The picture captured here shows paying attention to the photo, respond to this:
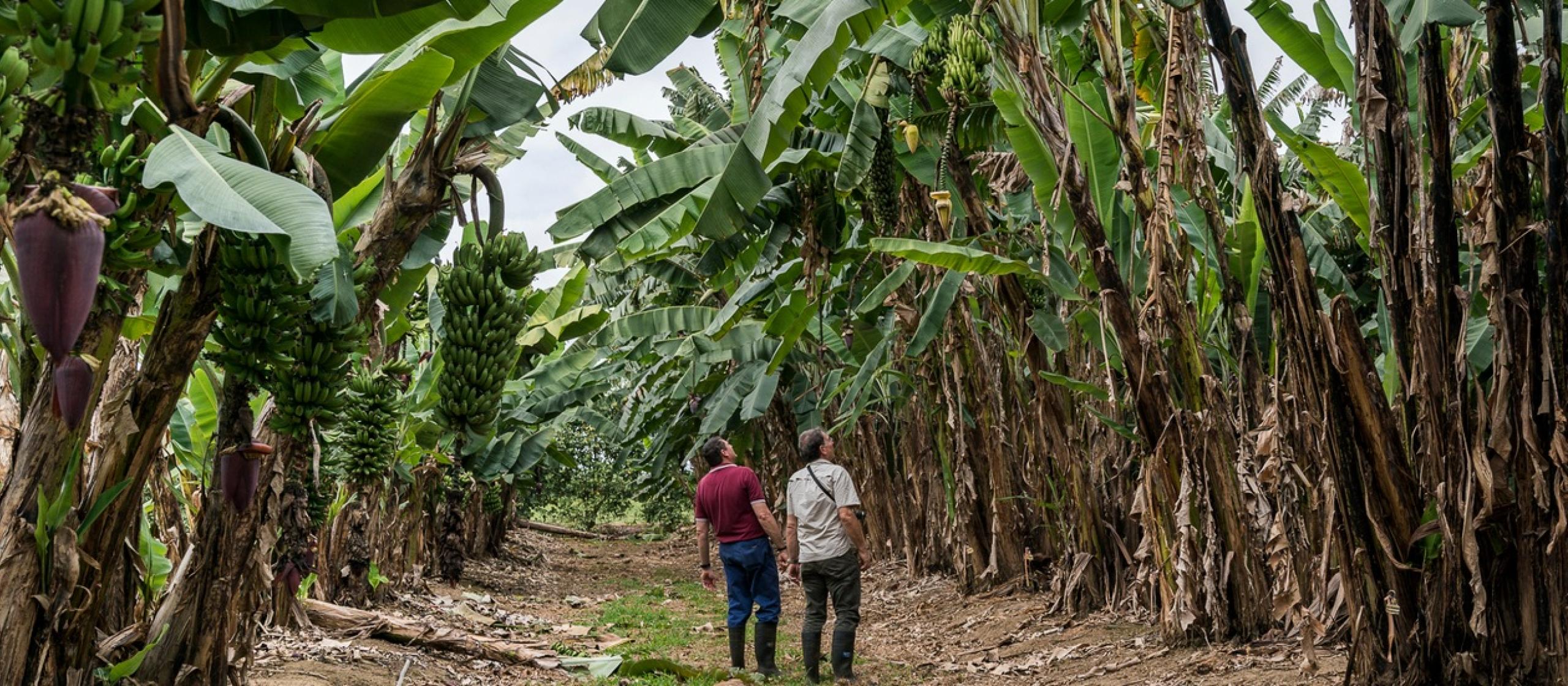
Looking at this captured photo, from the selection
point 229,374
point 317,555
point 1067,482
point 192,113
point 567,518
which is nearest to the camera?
point 192,113

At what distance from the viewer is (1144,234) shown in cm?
491

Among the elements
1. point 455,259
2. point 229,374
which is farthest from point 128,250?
point 455,259

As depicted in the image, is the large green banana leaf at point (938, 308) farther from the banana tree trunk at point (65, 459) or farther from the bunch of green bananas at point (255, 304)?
the banana tree trunk at point (65, 459)

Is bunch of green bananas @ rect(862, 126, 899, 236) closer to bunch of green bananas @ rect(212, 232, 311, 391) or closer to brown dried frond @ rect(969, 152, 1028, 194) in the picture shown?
brown dried frond @ rect(969, 152, 1028, 194)

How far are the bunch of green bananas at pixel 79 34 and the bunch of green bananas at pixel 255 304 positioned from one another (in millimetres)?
760

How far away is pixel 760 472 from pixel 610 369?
4.80 meters

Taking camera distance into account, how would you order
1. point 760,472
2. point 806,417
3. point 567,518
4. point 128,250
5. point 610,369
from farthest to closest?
1. point 567,518
2. point 760,472
3. point 610,369
4. point 806,417
5. point 128,250

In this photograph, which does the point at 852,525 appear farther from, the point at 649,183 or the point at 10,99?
the point at 10,99

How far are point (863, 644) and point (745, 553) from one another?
2.09 metres

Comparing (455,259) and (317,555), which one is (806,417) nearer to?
(317,555)

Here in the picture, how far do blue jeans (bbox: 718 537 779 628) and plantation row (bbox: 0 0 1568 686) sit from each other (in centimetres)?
131

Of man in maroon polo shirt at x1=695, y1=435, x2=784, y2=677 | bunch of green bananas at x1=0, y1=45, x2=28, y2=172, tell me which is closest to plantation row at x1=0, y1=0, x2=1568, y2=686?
bunch of green bananas at x1=0, y1=45, x2=28, y2=172

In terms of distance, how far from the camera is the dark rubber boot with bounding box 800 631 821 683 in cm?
622

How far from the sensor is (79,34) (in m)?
1.81
